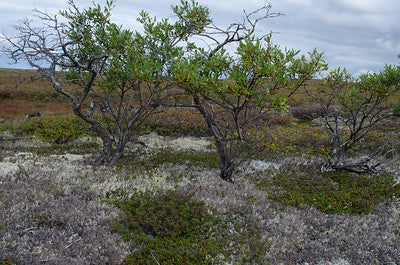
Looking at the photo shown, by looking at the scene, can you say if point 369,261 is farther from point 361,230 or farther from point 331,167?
point 331,167

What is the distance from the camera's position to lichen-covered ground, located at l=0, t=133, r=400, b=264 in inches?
226

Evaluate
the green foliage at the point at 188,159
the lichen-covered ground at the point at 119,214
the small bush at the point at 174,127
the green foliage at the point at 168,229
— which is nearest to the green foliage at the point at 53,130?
the small bush at the point at 174,127

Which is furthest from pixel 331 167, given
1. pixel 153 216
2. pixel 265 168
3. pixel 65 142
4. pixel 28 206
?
pixel 65 142

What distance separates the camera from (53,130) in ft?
55.4

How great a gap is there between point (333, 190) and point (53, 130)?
16225 mm

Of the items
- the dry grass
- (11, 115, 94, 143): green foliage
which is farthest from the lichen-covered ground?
(11, 115, 94, 143): green foliage

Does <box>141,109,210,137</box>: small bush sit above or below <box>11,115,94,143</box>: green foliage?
above

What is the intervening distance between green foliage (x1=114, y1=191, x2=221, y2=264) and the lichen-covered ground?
364 millimetres

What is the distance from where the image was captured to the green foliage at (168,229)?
19.2 feet

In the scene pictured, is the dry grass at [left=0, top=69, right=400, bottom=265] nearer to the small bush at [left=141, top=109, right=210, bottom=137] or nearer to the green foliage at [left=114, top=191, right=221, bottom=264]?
the green foliage at [left=114, top=191, right=221, bottom=264]

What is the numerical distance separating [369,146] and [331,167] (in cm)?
575

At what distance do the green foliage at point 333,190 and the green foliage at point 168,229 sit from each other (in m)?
3.42

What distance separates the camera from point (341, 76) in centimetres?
1174

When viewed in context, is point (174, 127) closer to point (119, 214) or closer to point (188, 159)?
point (188, 159)
